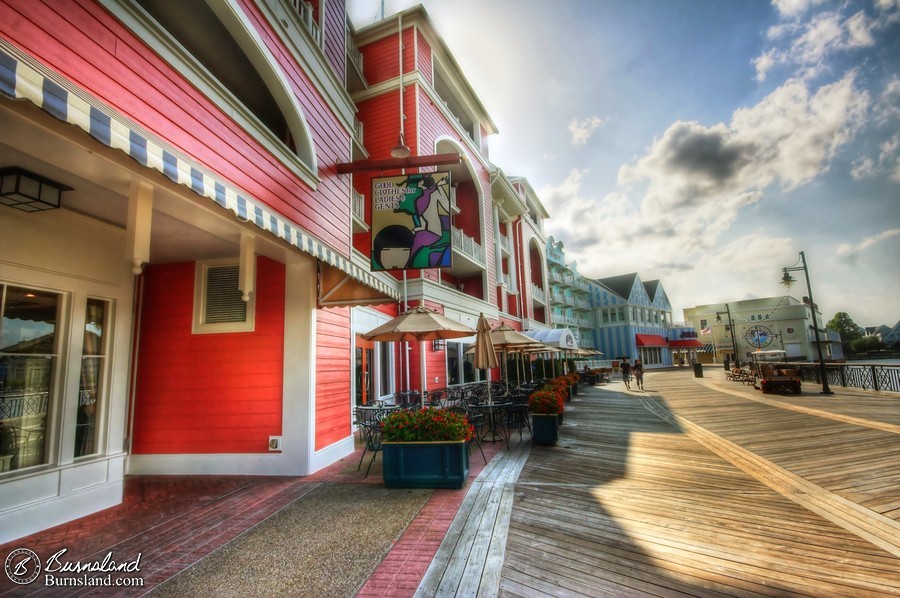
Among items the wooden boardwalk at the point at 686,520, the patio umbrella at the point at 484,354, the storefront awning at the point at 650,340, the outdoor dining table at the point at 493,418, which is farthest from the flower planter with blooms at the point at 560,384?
the storefront awning at the point at 650,340

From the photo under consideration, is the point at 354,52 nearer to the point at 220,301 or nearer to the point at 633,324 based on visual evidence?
the point at 220,301

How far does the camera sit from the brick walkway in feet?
10.0

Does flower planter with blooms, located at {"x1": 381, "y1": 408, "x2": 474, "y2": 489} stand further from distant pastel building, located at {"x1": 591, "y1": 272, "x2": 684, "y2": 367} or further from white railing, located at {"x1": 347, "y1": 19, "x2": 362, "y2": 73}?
distant pastel building, located at {"x1": 591, "y1": 272, "x2": 684, "y2": 367}

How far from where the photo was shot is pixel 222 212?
407 centimetres

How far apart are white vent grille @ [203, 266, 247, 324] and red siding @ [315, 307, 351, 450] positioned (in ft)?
4.39

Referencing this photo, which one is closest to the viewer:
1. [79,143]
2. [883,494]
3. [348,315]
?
[79,143]

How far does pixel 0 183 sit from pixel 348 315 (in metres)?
5.24

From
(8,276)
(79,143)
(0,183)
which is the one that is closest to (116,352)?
(8,276)

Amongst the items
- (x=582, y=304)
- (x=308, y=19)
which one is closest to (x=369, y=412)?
(x=308, y=19)

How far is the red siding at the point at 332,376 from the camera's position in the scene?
6.57 metres

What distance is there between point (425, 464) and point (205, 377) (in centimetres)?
408

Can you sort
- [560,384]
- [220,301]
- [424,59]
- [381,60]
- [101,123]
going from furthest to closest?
[424,59]
[381,60]
[560,384]
[220,301]
[101,123]

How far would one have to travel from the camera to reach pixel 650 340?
48750mm

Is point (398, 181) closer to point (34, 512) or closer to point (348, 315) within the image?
point (348, 315)
